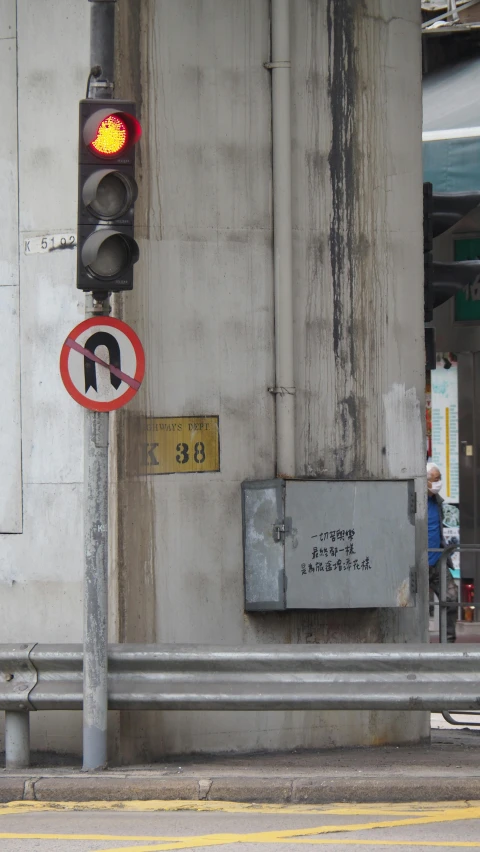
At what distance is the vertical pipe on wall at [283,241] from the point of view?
8023 millimetres

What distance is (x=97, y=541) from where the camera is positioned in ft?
23.0

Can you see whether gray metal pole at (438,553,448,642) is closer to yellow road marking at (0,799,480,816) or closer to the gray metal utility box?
the gray metal utility box

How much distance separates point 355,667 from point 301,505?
115 cm

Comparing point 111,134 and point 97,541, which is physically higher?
point 111,134

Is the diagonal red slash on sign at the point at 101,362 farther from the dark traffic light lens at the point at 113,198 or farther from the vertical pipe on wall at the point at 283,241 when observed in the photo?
the vertical pipe on wall at the point at 283,241

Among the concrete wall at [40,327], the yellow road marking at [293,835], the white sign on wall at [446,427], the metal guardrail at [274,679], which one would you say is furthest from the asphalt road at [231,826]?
the white sign on wall at [446,427]

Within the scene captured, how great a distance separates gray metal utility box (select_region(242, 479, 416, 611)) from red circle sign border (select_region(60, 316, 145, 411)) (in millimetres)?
1280

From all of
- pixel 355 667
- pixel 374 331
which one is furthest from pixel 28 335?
pixel 355 667

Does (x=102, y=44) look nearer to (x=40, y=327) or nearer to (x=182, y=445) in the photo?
(x=40, y=327)

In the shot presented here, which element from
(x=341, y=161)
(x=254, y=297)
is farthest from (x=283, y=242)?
(x=341, y=161)

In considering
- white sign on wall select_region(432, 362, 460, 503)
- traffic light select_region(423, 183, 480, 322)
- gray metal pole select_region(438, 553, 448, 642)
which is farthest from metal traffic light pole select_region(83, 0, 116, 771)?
white sign on wall select_region(432, 362, 460, 503)

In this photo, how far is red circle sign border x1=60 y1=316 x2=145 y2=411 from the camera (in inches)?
275

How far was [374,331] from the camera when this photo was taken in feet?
27.2

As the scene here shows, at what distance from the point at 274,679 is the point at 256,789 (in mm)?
703
